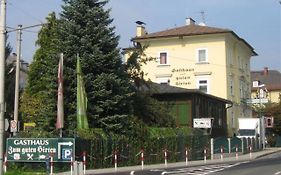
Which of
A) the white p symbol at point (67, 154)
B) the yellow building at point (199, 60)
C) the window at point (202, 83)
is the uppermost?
the yellow building at point (199, 60)

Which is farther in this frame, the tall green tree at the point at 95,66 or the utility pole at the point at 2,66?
the tall green tree at the point at 95,66

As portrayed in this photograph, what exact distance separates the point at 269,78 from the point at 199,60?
59640 mm

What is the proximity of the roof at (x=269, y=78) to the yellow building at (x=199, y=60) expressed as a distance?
47373 millimetres

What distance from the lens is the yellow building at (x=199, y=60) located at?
2456 inches

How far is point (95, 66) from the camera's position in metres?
33.8

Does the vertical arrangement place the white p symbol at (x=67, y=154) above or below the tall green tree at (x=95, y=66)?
below

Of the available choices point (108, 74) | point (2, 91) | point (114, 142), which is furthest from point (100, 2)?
point (2, 91)

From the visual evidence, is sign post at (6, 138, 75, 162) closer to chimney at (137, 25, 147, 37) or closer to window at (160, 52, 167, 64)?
window at (160, 52, 167, 64)

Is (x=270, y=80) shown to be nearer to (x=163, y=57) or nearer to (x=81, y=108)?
(x=163, y=57)

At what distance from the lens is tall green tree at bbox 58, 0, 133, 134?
3316 centimetres

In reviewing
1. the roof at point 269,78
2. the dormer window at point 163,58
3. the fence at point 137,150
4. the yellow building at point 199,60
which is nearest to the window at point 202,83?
the yellow building at point 199,60

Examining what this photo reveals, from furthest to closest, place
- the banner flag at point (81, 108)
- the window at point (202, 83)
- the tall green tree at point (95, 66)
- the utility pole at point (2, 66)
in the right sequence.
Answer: the window at point (202, 83)
the tall green tree at point (95, 66)
the banner flag at point (81, 108)
the utility pole at point (2, 66)

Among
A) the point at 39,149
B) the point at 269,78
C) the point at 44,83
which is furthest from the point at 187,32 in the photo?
the point at 269,78

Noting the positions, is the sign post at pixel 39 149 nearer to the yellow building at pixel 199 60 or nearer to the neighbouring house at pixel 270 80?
the yellow building at pixel 199 60
